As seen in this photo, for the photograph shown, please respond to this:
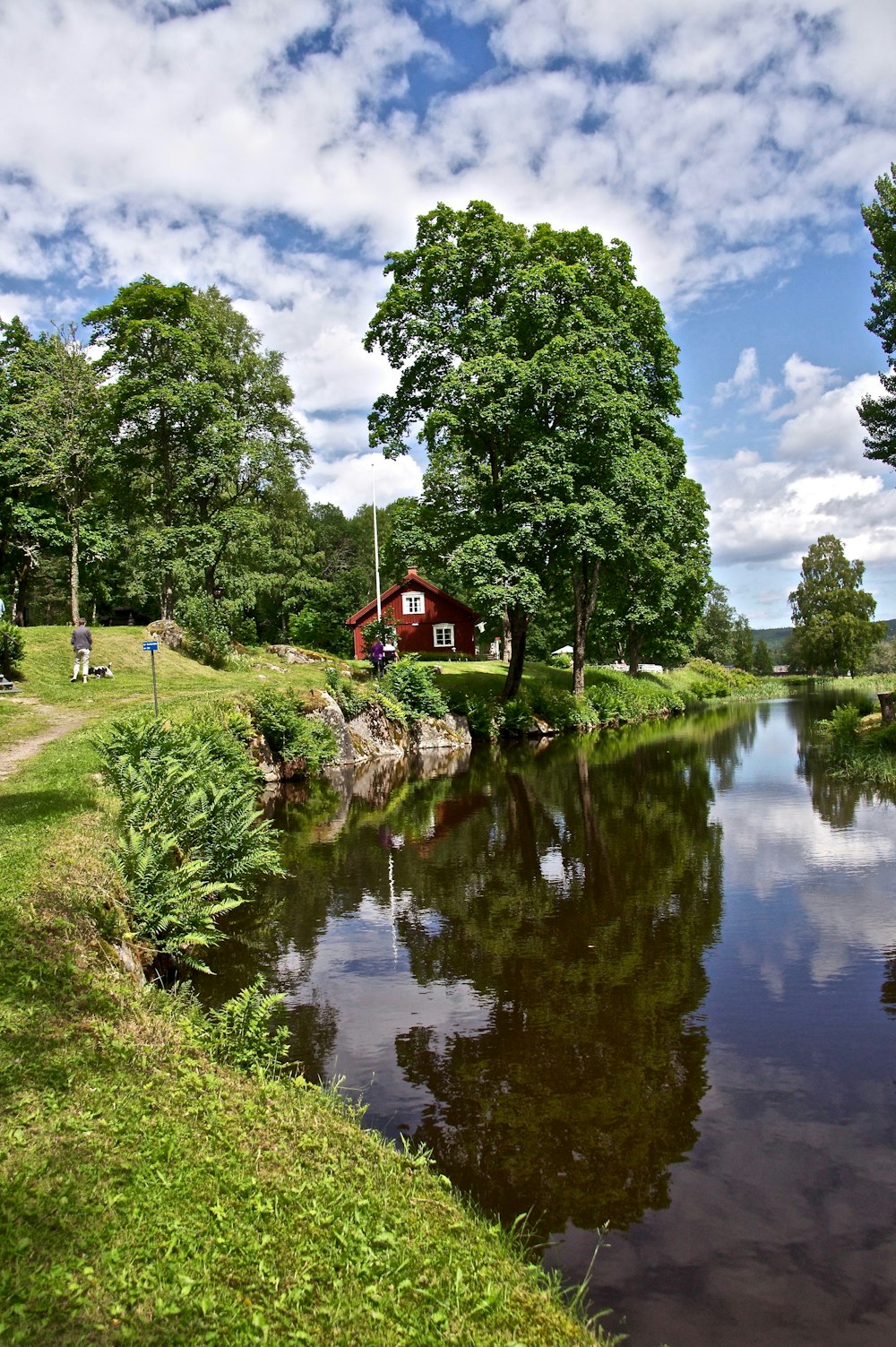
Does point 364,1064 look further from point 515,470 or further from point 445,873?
point 515,470

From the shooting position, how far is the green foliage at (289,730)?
22.9 meters

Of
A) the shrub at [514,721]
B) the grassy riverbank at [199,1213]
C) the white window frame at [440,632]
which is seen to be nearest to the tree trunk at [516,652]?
the shrub at [514,721]

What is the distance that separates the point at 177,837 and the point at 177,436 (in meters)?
32.7

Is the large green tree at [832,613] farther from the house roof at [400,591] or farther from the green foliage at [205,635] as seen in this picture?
the green foliage at [205,635]

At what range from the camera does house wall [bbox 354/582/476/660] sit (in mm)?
56906

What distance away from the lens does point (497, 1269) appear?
391 centimetres

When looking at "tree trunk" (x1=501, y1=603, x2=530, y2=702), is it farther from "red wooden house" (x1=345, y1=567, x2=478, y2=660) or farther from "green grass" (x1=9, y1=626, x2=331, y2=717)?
"red wooden house" (x1=345, y1=567, x2=478, y2=660)

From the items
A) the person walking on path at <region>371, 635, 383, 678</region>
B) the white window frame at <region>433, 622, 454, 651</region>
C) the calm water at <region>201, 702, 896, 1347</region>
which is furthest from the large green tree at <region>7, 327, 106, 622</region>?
the calm water at <region>201, 702, 896, 1347</region>

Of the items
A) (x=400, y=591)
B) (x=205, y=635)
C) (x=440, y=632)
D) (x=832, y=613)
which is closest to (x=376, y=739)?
(x=205, y=635)

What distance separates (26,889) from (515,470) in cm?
2487

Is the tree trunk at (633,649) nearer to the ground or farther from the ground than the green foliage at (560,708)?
farther from the ground

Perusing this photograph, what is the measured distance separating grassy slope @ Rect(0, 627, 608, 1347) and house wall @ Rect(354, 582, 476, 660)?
50.7 m

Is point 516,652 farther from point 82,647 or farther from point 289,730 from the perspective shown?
point 82,647

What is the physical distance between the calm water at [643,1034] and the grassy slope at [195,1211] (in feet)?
2.49
